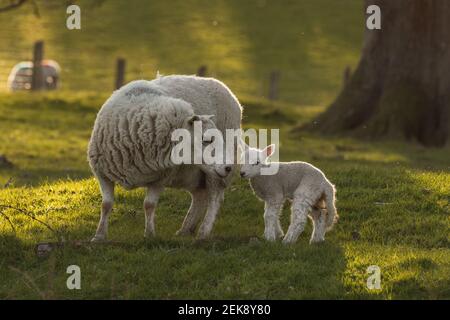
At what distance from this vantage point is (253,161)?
8.52 metres

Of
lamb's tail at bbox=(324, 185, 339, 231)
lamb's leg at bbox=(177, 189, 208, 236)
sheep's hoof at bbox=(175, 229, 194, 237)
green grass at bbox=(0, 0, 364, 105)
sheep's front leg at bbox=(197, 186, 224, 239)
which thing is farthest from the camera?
green grass at bbox=(0, 0, 364, 105)

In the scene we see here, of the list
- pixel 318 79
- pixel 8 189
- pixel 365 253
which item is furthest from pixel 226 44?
pixel 365 253

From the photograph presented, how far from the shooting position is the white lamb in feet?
27.8

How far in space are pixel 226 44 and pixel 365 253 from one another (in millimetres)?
45940

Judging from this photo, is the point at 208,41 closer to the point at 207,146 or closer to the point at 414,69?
the point at 414,69

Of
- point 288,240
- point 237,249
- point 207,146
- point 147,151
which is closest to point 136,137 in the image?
point 147,151

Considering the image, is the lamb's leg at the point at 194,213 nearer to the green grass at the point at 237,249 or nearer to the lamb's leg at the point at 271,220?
the green grass at the point at 237,249

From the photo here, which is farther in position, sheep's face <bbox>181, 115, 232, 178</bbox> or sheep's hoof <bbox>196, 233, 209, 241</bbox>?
sheep's hoof <bbox>196, 233, 209, 241</bbox>

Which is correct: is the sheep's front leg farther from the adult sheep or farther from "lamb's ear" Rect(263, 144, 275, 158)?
"lamb's ear" Rect(263, 144, 275, 158)

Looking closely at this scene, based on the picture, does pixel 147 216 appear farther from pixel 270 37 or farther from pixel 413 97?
pixel 270 37

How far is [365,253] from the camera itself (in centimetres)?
810

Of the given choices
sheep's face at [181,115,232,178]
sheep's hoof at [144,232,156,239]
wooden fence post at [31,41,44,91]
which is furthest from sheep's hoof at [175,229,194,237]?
wooden fence post at [31,41,44,91]

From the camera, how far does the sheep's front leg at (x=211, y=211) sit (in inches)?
347
